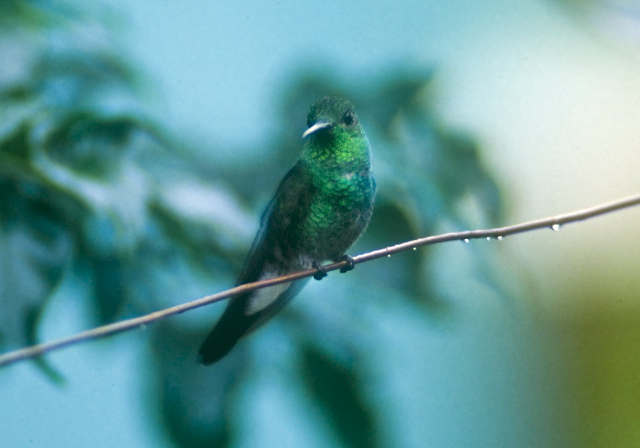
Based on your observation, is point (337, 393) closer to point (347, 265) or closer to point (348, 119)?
point (347, 265)

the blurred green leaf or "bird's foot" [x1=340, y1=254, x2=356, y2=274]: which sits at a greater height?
"bird's foot" [x1=340, y1=254, x2=356, y2=274]

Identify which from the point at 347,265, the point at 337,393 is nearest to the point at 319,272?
the point at 347,265

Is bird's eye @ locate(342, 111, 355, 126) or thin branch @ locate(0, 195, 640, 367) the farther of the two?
bird's eye @ locate(342, 111, 355, 126)

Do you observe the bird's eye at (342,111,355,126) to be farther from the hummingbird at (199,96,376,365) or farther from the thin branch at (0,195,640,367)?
the thin branch at (0,195,640,367)

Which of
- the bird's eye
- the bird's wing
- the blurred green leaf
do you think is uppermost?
the bird's eye

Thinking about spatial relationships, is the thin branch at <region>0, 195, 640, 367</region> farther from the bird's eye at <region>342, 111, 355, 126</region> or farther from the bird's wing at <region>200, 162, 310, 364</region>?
the bird's eye at <region>342, 111, 355, 126</region>

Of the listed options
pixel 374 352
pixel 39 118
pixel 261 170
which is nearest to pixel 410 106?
pixel 261 170

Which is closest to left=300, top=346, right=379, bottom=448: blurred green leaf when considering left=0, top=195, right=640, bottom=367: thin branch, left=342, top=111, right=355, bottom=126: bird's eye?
left=0, top=195, right=640, bottom=367: thin branch

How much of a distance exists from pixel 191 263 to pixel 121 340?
201 mm

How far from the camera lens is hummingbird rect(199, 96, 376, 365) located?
753 mm

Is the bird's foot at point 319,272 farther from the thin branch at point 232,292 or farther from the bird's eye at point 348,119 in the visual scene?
the bird's eye at point 348,119

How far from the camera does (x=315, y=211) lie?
0.77m

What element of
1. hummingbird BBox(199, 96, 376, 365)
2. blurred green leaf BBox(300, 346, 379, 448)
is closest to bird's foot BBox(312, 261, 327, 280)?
hummingbird BBox(199, 96, 376, 365)

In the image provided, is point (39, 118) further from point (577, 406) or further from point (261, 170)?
point (577, 406)
